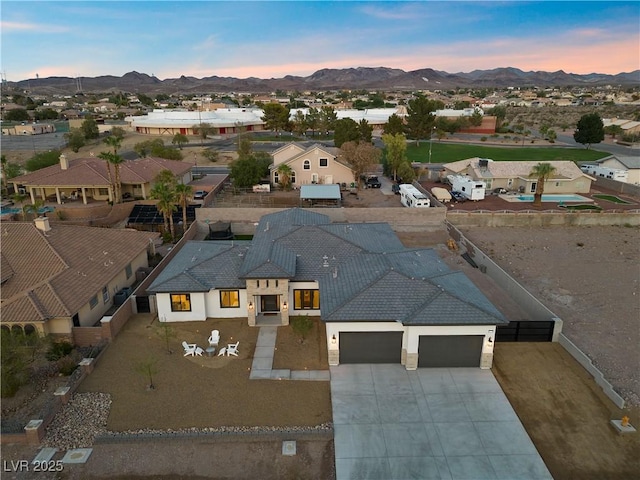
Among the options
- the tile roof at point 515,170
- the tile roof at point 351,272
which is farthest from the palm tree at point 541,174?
the tile roof at point 351,272

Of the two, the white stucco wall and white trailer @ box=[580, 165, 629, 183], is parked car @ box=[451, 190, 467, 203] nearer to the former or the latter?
white trailer @ box=[580, 165, 629, 183]

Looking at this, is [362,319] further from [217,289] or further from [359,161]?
[359,161]

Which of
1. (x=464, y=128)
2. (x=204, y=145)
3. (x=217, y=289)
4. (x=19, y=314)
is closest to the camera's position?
(x=19, y=314)

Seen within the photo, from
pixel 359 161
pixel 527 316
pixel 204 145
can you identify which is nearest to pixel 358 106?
pixel 204 145

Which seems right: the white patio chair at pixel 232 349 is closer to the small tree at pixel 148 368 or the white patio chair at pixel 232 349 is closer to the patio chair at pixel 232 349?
the patio chair at pixel 232 349

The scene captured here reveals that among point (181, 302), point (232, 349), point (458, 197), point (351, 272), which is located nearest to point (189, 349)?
point (232, 349)

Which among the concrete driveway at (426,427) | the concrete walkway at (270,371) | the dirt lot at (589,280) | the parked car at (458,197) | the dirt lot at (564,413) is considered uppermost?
the parked car at (458,197)
